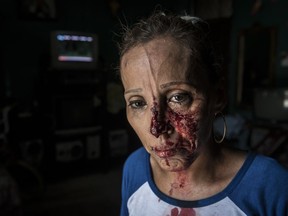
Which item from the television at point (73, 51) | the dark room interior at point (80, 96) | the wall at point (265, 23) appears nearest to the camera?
the dark room interior at point (80, 96)

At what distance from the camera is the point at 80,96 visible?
4141 millimetres

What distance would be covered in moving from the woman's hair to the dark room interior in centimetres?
273

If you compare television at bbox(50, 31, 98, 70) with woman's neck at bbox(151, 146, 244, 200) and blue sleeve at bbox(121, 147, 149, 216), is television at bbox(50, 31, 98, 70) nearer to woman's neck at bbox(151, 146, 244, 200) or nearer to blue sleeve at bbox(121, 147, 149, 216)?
blue sleeve at bbox(121, 147, 149, 216)

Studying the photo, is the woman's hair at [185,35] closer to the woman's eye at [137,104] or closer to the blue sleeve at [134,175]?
the woman's eye at [137,104]

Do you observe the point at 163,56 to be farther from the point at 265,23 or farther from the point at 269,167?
the point at 265,23

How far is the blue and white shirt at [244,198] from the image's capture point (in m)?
0.70

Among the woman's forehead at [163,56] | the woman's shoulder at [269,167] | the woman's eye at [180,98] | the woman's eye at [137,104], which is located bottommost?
the woman's shoulder at [269,167]

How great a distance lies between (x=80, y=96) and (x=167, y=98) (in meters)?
3.55

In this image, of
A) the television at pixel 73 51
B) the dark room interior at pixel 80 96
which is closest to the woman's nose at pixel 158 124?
the dark room interior at pixel 80 96

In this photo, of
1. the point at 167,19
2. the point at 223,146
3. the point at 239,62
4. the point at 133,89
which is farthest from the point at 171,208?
the point at 239,62

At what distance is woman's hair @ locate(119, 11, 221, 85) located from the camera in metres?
0.71

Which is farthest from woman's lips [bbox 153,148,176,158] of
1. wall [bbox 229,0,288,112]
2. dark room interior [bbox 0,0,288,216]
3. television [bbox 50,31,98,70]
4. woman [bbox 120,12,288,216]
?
wall [bbox 229,0,288,112]

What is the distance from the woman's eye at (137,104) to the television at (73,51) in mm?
3344

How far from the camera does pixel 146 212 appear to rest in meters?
0.81
